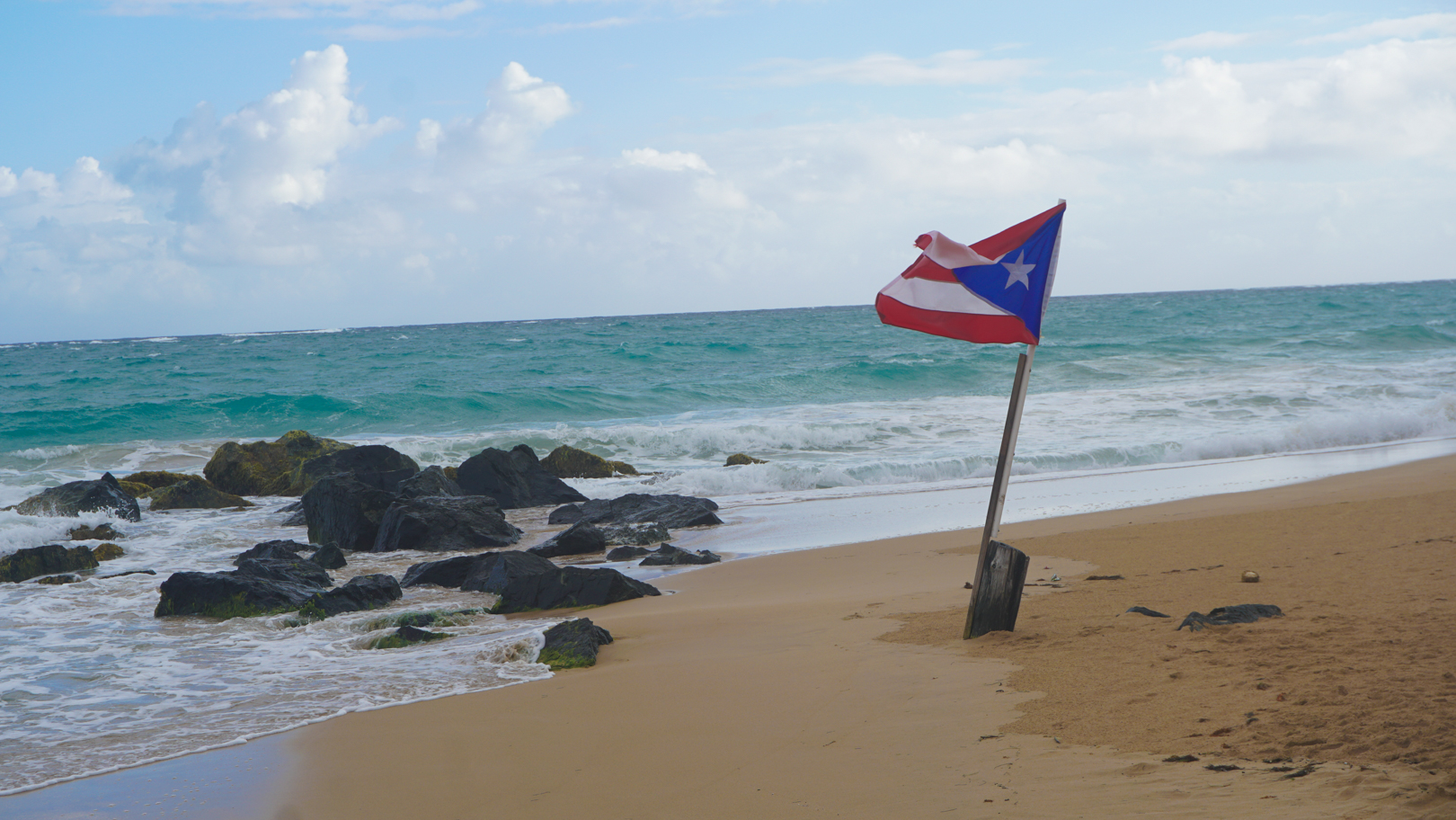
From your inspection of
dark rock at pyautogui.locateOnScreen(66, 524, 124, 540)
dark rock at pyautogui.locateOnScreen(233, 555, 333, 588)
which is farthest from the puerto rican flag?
dark rock at pyautogui.locateOnScreen(66, 524, 124, 540)

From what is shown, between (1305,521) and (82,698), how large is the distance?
33.7ft

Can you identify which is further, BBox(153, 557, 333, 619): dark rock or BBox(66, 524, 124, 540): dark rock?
BBox(66, 524, 124, 540): dark rock

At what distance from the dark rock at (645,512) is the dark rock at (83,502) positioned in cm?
617

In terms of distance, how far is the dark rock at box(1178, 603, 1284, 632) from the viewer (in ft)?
17.4

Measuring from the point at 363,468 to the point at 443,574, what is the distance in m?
6.42

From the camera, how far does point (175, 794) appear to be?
4.20 meters

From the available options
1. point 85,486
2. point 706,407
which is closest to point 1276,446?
point 706,407

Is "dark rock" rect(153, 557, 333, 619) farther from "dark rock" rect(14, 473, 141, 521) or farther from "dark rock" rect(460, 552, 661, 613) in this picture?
"dark rock" rect(14, 473, 141, 521)

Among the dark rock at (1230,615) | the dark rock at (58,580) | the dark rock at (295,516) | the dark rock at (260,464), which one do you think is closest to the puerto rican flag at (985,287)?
the dark rock at (1230,615)

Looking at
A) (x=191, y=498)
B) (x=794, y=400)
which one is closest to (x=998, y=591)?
(x=191, y=498)

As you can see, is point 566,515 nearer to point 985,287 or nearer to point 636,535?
point 636,535

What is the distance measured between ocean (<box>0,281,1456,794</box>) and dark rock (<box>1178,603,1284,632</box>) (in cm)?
418

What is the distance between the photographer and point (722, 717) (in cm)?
474

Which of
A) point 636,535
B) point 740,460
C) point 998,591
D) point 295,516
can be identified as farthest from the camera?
point 740,460
